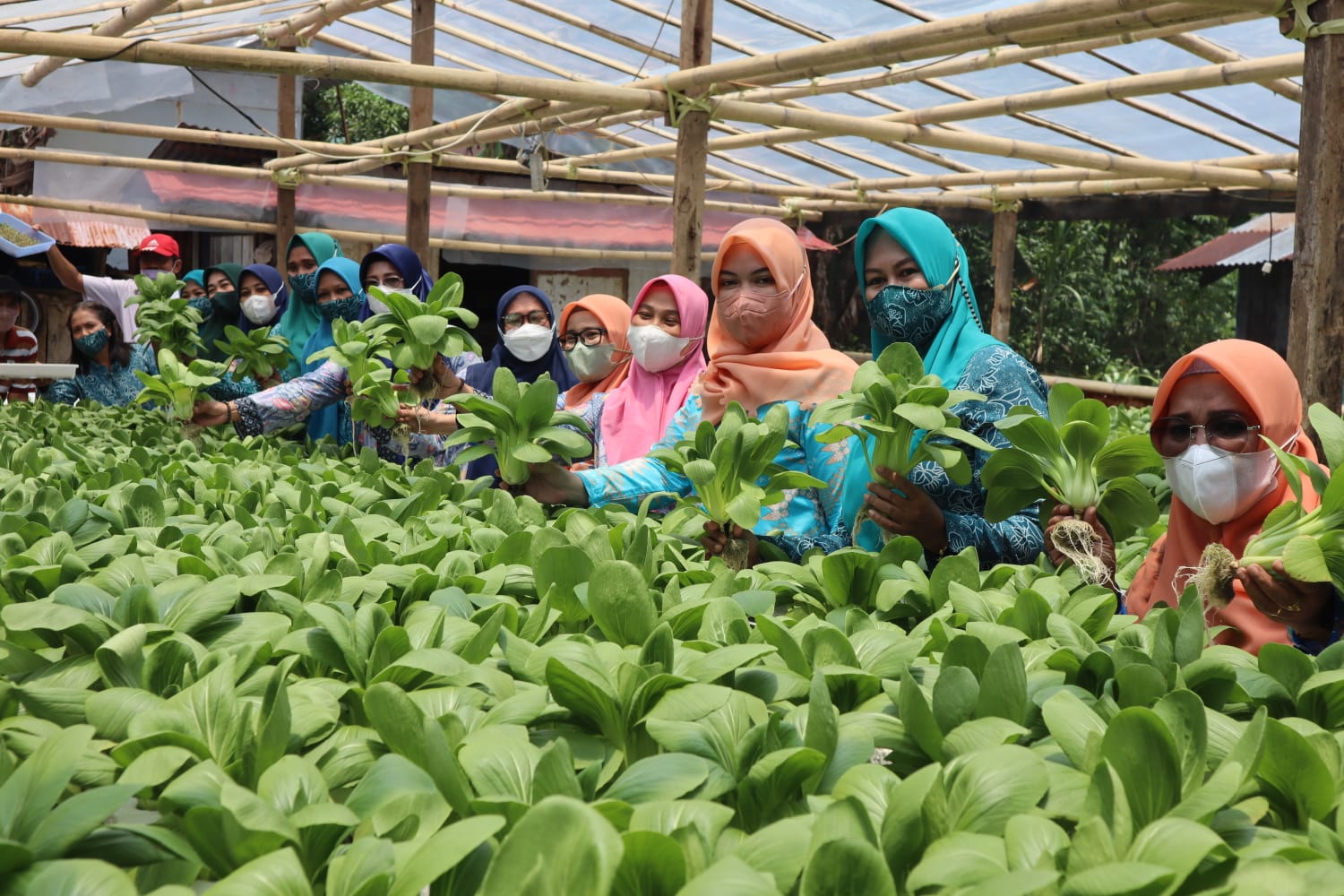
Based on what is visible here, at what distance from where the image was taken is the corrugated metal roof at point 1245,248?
13.8 metres

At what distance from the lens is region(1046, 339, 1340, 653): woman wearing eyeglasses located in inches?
→ 72.2

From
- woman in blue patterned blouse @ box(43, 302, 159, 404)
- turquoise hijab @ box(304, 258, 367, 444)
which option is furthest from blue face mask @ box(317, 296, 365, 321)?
woman in blue patterned blouse @ box(43, 302, 159, 404)

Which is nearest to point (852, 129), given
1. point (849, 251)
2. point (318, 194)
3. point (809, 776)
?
point (809, 776)

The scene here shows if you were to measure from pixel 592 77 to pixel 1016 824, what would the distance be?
944 centimetres

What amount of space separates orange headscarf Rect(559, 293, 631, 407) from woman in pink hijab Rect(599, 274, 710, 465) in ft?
1.65

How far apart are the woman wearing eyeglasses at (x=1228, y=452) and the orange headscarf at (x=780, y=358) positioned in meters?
0.81

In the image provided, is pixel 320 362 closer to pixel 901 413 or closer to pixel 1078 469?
pixel 901 413

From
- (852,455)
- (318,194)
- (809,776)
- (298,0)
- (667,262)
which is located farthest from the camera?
(667,262)

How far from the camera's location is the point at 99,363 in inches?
247

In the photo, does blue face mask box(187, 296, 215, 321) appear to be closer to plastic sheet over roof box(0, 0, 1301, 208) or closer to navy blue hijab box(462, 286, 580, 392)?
plastic sheet over roof box(0, 0, 1301, 208)

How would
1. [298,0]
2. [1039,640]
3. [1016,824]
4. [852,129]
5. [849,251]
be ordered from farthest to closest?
[849,251] → [298,0] → [852,129] → [1039,640] → [1016,824]

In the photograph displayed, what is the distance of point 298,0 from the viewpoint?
26.7 ft

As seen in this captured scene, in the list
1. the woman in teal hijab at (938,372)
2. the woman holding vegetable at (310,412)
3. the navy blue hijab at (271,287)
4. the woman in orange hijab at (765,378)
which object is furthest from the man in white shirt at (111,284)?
the woman in teal hijab at (938,372)

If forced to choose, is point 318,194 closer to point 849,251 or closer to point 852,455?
point 849,251
